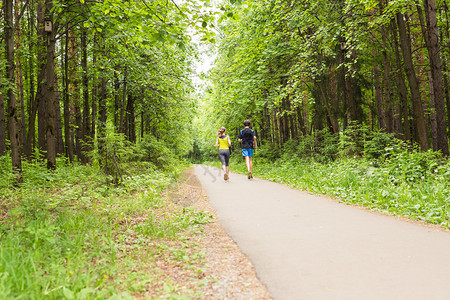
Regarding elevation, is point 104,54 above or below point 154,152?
above

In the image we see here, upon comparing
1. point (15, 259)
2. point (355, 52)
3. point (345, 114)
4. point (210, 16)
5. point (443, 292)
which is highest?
point (355, 52)

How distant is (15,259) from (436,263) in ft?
14.9

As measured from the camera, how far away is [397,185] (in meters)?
6.93

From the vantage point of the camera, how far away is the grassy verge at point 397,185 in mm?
5220

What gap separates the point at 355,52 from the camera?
12617mm

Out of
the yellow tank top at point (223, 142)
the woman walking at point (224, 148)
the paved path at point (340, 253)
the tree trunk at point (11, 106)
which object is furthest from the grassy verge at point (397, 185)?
the tree trunk at point (11, 106)

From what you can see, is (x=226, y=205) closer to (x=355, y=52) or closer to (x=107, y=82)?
(x=355, y=52)

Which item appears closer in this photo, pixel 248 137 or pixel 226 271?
pixel 226 271

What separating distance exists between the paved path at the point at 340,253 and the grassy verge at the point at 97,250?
907mm

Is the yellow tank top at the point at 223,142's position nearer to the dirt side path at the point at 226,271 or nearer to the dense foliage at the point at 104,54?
the dense foliage at the point at 104,54

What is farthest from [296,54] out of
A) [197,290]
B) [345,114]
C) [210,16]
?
[197,290]

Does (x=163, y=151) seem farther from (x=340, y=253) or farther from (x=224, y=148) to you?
(x=340, y=253)

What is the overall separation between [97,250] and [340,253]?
121 inches

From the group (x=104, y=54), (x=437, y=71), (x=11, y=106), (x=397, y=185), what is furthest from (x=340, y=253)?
(x=104, y=54)
